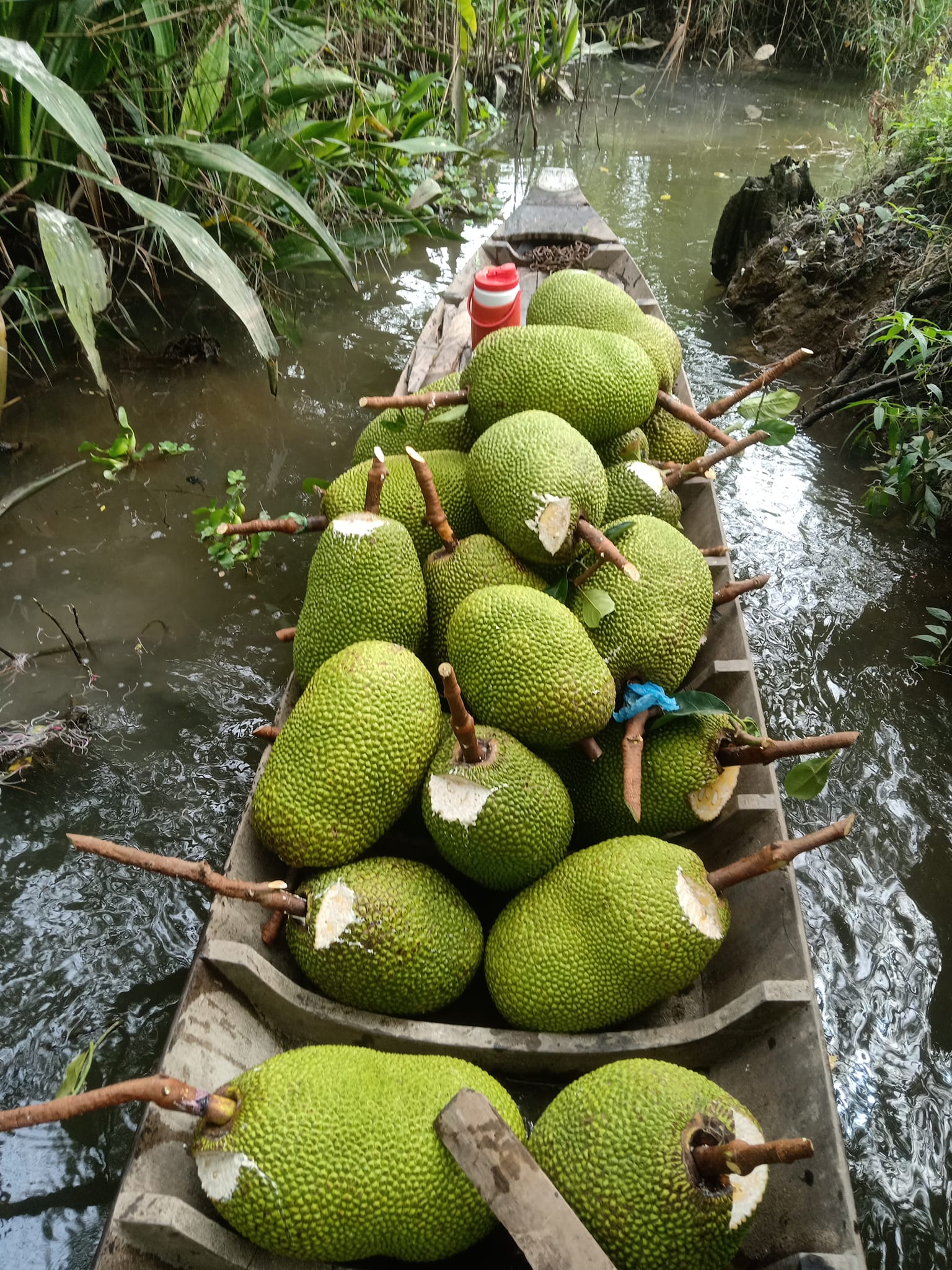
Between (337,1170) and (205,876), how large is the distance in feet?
1.31

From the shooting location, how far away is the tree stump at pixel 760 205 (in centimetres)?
481

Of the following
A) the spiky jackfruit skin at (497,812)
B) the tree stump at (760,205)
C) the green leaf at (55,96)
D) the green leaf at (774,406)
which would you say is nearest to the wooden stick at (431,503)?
the spiky jackfruit skin at (497,812)

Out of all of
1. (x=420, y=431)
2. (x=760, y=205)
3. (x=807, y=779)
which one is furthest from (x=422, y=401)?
(x=760, y=205)

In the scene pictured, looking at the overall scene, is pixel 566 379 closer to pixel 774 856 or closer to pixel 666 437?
pixel 666 437

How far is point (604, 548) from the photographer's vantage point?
1466 mm

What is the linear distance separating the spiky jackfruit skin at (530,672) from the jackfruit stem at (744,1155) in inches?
23.6

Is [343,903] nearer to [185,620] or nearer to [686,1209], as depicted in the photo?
[686,1209]

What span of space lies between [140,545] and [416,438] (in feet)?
4.26

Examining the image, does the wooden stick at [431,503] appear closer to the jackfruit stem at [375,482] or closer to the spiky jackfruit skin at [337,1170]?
the jackfruit stem at [375,482]

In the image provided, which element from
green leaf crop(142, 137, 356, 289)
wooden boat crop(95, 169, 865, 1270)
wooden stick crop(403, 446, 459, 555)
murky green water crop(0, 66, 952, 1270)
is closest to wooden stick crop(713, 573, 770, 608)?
wooden boat crop(95, 169, 865, 1270)

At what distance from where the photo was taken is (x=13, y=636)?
243cm

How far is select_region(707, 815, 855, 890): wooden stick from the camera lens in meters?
1.19

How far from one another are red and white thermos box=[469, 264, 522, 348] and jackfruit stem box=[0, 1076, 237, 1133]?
185cm

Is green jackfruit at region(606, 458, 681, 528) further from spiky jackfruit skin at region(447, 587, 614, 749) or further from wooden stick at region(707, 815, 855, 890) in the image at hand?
wooden stick at region(707, 815, 855, 890)
